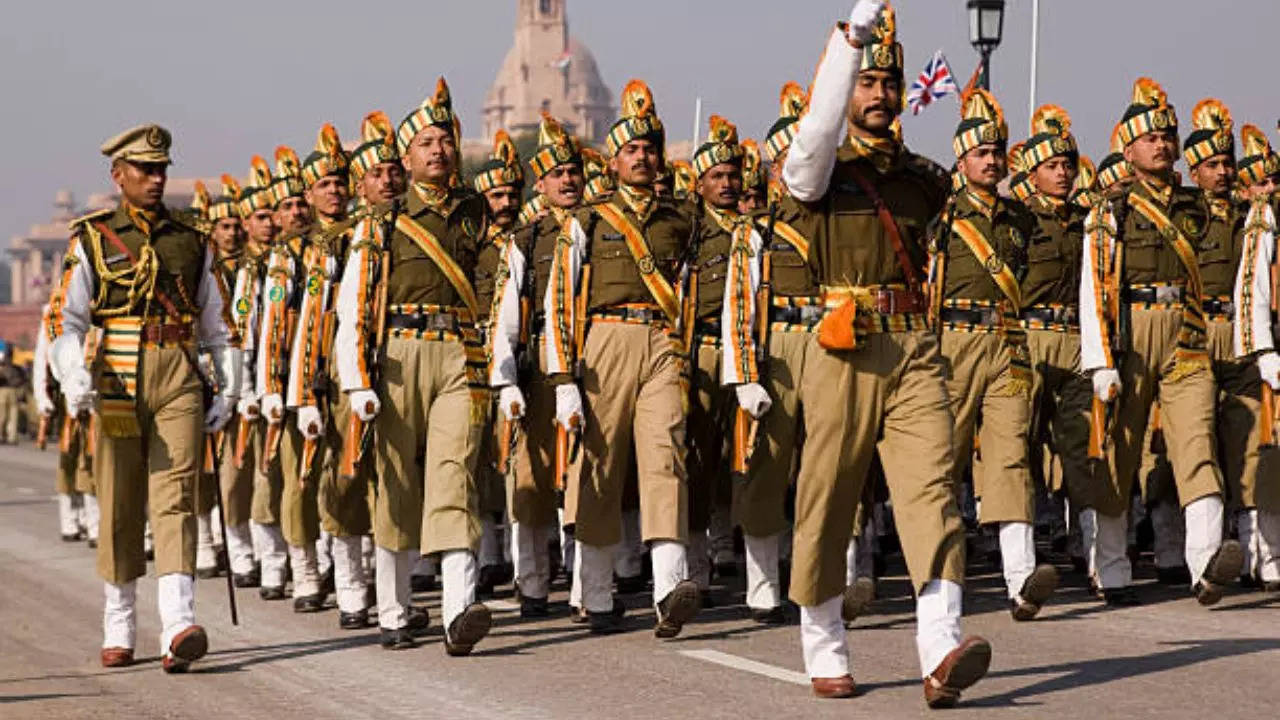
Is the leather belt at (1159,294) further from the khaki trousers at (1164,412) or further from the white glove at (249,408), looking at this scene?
the white glove at (249,408)

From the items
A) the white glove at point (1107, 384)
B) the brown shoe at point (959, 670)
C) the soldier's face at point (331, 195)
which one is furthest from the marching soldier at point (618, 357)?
the brown shoe at point (959, 670)

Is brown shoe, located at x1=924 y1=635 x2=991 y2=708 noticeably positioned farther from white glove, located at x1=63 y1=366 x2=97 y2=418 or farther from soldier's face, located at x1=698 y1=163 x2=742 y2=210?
soldier's face, located at x1=698 y1=163 x2=742 y2=210

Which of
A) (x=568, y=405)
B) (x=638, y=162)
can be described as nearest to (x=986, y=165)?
(x=638, y=162)

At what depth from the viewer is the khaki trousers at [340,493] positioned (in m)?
12.7

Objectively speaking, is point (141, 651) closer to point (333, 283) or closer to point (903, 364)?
point (333, 283)

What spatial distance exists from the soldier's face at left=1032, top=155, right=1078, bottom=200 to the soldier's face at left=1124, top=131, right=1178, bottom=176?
2.40ft

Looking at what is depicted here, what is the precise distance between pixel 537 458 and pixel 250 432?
3.56m

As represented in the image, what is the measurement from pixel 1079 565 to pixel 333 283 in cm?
515

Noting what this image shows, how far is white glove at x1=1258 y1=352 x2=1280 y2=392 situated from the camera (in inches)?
510

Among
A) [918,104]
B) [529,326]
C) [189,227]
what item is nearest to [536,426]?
[529,326]

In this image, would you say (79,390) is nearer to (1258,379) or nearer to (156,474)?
(156,474)

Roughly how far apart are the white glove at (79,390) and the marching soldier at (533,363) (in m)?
2.03

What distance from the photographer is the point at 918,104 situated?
89.9 feet

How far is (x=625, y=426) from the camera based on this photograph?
12086 millimetres
